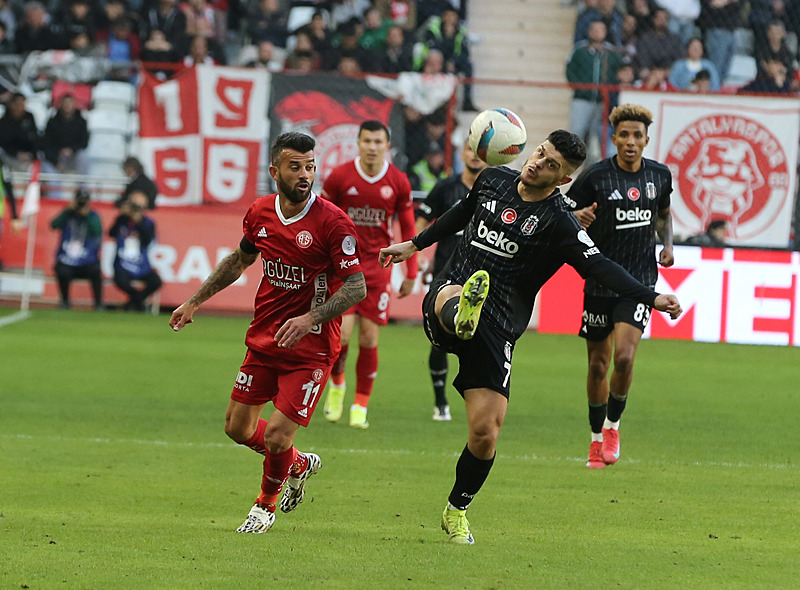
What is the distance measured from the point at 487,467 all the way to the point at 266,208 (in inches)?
70.2

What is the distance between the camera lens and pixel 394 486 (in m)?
8.16

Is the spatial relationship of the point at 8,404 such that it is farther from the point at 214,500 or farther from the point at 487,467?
the point at 487,467

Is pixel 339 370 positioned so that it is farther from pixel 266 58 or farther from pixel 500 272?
pixel 266 58

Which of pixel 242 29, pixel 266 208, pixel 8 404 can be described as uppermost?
pixel 242 29

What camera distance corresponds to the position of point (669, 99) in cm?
1825

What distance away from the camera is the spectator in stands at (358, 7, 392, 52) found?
2116cm

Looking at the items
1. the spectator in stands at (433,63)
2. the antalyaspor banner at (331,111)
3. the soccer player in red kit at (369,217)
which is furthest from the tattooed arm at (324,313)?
the spectator in stands at (433,63)

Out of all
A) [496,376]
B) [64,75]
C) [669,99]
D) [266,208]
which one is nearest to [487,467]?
[496,376]

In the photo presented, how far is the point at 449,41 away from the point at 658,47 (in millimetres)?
3385

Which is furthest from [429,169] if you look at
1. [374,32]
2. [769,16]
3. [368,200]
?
[368,200]

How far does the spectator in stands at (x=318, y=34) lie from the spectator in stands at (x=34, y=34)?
14.4 ft

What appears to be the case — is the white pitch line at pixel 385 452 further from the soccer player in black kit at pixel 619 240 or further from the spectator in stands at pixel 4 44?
the spectator in stands at pixel 4 44

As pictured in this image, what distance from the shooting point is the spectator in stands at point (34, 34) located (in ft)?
71.3

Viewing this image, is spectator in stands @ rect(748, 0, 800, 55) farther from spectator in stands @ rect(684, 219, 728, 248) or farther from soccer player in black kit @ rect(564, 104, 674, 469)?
soccer player in black kit @ rect(564, 104, 674, 469)
